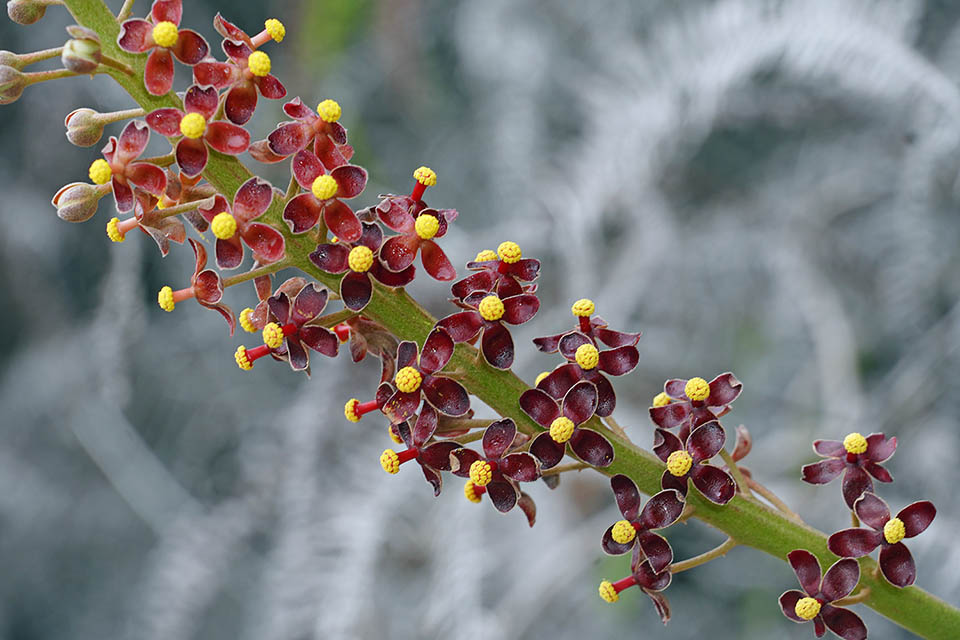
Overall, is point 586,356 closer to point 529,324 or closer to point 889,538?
point 889,538

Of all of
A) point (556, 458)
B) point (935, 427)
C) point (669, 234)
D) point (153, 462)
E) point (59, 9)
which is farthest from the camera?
point (153, 462)

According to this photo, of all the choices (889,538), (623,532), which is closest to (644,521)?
(623,532)

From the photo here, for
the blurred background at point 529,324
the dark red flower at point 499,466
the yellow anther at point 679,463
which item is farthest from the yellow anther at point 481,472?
the blurred background at point 529,324

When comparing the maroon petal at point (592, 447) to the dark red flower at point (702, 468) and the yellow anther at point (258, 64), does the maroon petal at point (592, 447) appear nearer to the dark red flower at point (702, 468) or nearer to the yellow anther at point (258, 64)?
the dark red flower at point (702, 468)

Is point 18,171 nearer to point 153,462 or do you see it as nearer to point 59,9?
point 59,9

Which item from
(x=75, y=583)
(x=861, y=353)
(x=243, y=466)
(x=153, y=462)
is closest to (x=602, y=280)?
(x=861, y=353)
